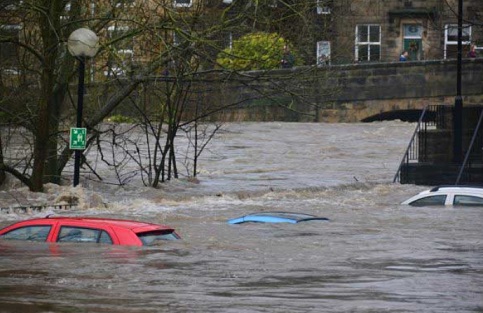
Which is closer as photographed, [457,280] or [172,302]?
[172,302]

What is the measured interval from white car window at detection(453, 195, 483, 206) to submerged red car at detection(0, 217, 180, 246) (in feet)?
26.5

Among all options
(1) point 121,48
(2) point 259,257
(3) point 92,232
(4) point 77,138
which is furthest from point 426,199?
(3) point 92,232

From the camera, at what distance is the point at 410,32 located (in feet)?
212

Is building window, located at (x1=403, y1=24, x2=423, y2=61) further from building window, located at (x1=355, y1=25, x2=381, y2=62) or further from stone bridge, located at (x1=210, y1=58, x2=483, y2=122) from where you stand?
stone bridge, located at (x1=210, y1=58, x2=483, y2=122)

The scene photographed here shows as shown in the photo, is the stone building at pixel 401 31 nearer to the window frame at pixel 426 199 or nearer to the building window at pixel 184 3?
the building window at pixel 184 3

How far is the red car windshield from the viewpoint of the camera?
664 inches

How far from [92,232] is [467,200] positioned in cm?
919

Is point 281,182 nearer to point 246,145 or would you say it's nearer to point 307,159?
point 307,159

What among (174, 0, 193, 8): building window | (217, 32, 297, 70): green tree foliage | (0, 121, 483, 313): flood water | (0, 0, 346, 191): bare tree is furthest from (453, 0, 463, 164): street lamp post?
(174, 0, 193, 8): building window

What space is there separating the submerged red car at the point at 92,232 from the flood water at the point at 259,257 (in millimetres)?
127

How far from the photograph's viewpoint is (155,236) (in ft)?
56.4

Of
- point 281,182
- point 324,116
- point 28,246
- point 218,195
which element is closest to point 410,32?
point 324,116

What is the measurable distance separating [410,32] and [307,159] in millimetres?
22136

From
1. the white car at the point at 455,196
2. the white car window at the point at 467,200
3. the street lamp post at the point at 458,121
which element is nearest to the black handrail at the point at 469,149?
the street lamp post at the point at 458,121
